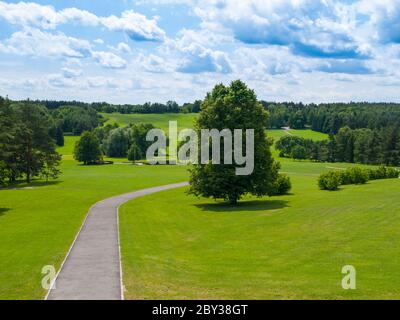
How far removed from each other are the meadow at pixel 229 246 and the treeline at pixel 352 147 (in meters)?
88.8

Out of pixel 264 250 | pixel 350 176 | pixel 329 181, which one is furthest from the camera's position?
pixel 350 176

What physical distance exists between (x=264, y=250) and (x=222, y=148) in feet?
68.1

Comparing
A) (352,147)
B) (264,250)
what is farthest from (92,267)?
(352,147)

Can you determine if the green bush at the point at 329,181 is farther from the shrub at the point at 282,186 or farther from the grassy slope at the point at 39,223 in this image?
the grassy slope at the point at 39,223

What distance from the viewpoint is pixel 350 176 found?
213 feet

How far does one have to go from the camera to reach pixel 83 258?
22500mm

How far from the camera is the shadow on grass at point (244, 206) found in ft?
138

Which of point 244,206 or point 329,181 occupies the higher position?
point 329,181

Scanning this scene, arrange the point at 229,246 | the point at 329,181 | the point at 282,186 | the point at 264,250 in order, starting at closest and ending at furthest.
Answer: the point at 264,250 → the point at 229,246 → the point at 282,186 → the point at 329,181

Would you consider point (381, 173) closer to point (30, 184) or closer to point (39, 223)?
point (39, 223)

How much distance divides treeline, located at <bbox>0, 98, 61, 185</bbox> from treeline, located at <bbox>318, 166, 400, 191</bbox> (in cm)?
4058

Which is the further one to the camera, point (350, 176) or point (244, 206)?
point (350, 176)
